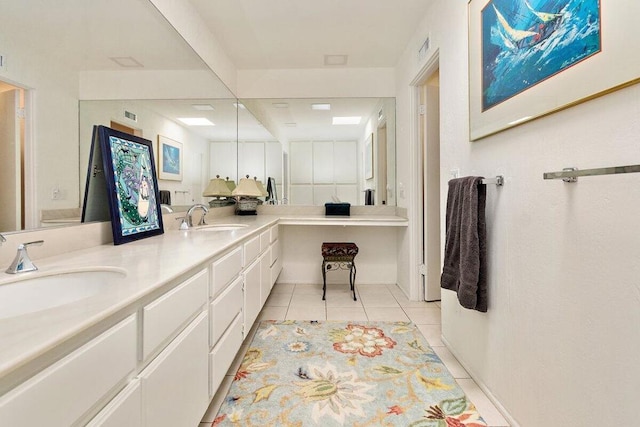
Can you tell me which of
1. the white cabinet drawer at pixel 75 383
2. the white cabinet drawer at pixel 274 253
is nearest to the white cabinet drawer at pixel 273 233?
the white cabinet drawer at pixel 274 253

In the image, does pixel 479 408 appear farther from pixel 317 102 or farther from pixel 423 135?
pixel 317 102

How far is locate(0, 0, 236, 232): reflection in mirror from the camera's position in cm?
101

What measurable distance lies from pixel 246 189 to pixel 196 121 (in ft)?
3.06

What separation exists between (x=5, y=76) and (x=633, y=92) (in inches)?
71.4

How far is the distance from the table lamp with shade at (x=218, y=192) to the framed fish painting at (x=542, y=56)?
2261 millimetres

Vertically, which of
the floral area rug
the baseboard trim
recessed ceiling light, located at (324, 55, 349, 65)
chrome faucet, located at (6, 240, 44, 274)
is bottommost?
the floral area rug

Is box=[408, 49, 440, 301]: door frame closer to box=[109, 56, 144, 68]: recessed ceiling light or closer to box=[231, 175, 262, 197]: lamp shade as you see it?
box=[231, 175, 262, 197]: lamp shade

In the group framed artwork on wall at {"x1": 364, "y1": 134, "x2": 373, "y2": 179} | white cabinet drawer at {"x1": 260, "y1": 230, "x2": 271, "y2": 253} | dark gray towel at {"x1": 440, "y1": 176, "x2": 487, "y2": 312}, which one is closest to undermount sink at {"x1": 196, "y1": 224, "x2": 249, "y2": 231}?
white cabinet drawer at {"x1": 260, "y1": 230, "x2": 271, "y2": 253}

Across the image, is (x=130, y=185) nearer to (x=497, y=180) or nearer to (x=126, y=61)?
(x=126, y=61)

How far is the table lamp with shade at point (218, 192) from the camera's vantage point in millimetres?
2945

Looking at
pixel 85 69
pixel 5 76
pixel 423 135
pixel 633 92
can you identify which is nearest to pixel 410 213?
A: pixel 423 135

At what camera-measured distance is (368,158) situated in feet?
11.9

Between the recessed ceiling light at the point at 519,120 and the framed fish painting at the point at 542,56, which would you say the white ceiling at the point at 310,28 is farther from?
the recessed ceiling light at the point at 519,120

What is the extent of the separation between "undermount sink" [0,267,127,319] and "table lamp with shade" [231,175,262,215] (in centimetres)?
232
